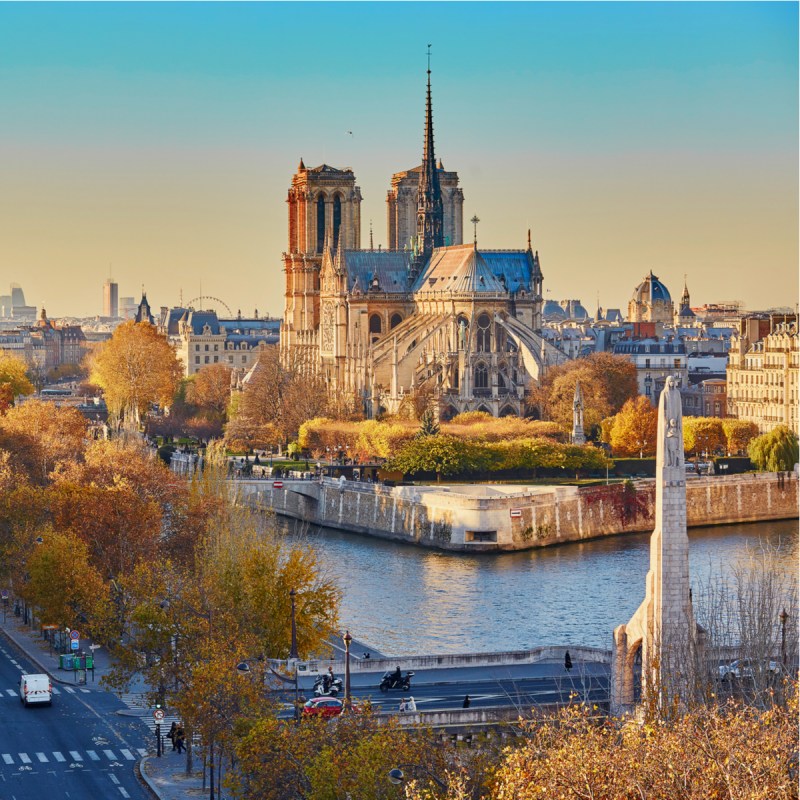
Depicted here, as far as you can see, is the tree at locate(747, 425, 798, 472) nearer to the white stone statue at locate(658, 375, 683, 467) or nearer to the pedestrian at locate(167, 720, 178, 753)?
the pedestrian at locate(167, 720, 178, 753)

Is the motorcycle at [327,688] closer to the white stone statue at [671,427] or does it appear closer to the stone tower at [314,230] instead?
the white stone statue at [671,427]

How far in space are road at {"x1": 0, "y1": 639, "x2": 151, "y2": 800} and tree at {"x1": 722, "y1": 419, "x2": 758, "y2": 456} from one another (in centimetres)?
5624

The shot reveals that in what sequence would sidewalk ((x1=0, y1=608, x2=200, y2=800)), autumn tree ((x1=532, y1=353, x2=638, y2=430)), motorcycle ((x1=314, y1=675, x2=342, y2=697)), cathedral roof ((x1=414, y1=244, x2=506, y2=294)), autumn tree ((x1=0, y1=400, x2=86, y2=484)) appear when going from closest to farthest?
sidewalk ((x1=0, y1=608, x2=200, y2=800)) < motorcycle ((x1=314, y1=675, x2=342, y2=697)) < autumn tree ((x1=0, y1=400, x2=86, y2=484)) < autumn tree ((x1=532, y1=353, x2=638, y2=430)) < cathedral roof ((x1=414, y1=244, x2=506, y2=294))

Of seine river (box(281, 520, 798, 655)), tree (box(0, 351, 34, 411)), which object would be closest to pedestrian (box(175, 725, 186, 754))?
seine river (box(281, 520, 798, 655))

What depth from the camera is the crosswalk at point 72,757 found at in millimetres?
40906

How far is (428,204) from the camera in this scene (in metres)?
131

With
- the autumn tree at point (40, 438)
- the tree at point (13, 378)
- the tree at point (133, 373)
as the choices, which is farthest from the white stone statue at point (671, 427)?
the tree at point (13, 378)

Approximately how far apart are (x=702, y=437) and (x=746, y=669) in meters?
60.3

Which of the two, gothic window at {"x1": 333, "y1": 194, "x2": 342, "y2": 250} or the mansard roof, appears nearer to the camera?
the mansard roof

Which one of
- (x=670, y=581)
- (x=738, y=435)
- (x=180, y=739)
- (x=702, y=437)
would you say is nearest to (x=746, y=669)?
(x=670, y=581)

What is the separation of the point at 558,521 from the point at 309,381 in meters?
37.6

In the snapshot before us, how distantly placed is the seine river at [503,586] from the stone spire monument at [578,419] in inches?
589

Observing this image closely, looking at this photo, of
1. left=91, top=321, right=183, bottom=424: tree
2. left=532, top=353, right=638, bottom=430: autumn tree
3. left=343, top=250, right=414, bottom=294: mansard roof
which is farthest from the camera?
left=343, top=250, right=414, bottom=294: mansard roof

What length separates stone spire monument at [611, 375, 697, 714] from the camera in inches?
1431
